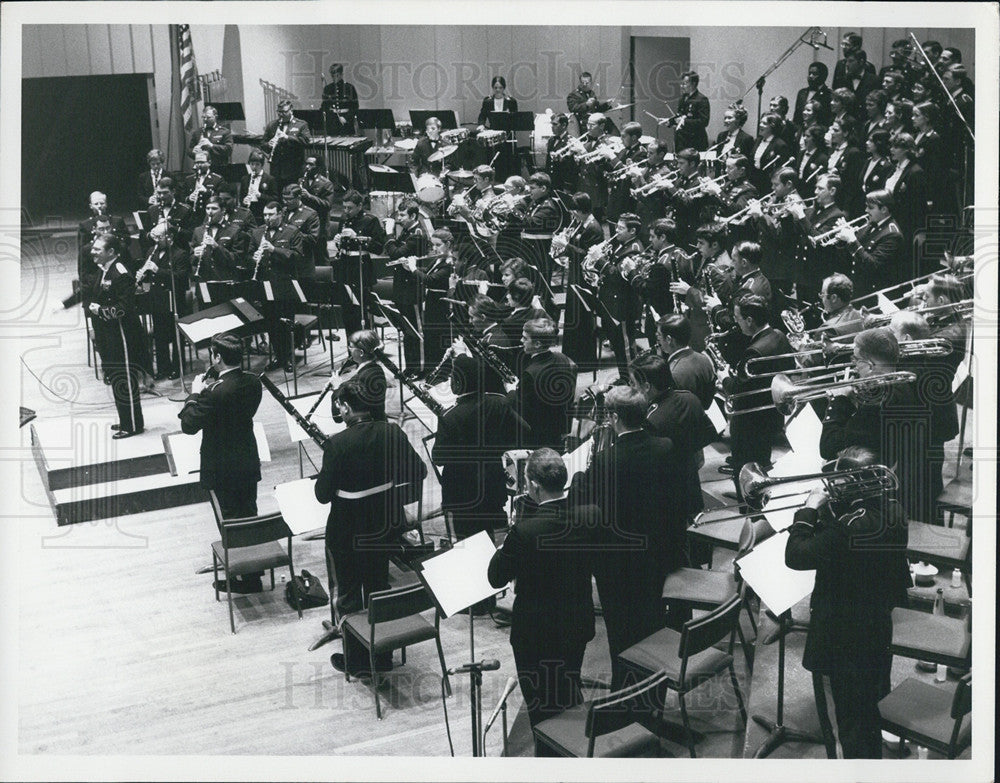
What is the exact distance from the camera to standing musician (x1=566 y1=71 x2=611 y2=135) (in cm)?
783

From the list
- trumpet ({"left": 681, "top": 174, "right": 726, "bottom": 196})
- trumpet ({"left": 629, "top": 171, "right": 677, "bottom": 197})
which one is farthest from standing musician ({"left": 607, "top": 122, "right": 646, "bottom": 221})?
trumpet ({"left": 681, "top": 174, "right": 726, "bottom": 196})

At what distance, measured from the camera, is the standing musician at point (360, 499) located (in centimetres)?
570

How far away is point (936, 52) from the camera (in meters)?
5.82

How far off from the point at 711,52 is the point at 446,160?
3574 millimetres

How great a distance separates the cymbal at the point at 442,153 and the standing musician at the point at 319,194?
1139 millimetres

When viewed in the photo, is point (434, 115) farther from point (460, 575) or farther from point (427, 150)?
point (460, 575)

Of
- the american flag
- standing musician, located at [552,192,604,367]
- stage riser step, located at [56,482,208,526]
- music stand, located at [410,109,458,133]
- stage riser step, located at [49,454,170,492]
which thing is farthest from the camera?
music stand, located at [410,109,458,133]

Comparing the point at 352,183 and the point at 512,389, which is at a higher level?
the point at 352,183

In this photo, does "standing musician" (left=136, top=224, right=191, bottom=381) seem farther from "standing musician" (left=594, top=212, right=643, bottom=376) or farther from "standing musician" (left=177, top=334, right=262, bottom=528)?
"standing musician" (left=594, top=212, right=643, bottom=376)

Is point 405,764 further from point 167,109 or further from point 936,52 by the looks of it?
point 167,109

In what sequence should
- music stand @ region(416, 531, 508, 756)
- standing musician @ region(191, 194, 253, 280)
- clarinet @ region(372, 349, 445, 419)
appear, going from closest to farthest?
music stand @ region(416, 531, 508, 756) < clarinet @ region(372, 349, 445, 419) < standing musician @ region(191, 194, 253, 280)

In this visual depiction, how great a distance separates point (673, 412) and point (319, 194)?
14.7ft

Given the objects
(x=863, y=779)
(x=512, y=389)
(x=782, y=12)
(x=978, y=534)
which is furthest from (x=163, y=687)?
(x=782, y=12)

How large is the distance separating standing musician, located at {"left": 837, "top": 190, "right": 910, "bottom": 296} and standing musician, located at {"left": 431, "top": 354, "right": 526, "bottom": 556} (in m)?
2.65
